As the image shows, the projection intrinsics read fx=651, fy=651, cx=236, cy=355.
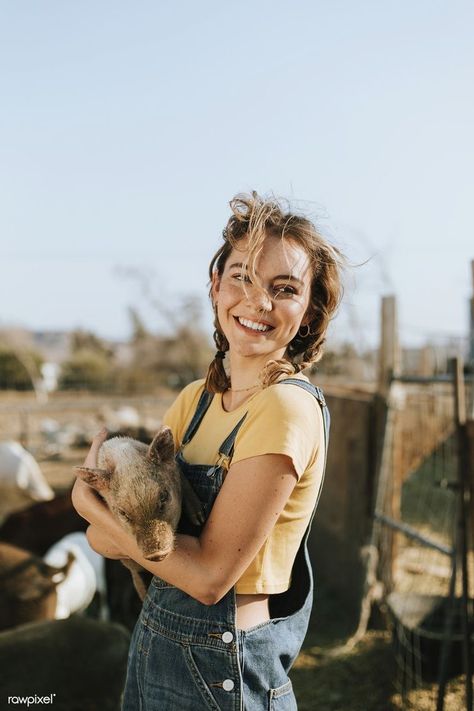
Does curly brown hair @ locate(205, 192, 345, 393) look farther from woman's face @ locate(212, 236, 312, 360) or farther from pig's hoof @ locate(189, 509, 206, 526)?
pig's hoof @ locate(189, 509, 206, 526)

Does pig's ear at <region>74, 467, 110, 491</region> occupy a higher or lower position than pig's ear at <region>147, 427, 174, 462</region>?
lower

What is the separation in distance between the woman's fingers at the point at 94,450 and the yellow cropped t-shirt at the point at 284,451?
0.57m

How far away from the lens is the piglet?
6.27 feet

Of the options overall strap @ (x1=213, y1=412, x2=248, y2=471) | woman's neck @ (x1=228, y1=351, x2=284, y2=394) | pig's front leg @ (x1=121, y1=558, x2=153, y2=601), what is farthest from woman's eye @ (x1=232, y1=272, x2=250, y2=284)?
pig's front leg @ (x1=121, y1=558, x2=153, y2=601)

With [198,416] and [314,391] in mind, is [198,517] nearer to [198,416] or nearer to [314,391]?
[198,416]

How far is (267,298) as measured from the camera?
1795 mm

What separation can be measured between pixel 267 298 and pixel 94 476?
0.77m

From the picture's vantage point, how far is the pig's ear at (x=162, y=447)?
6.60ft

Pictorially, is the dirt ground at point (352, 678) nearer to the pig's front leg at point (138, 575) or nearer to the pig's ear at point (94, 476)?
the pig's front leg at point (138, 575)

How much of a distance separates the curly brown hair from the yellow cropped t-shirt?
0.12 meters

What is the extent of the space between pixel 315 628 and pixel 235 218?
451cm

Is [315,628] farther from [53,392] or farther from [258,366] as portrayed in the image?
[53,392]
